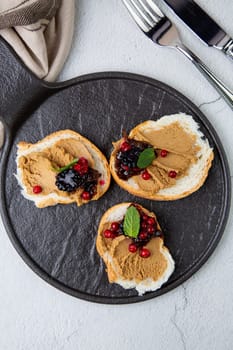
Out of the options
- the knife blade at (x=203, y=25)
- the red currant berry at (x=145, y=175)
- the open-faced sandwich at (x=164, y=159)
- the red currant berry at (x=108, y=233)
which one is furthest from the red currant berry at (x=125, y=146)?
the knife blade at (x=203, y=25)

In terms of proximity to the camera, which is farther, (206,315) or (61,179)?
(206,315)

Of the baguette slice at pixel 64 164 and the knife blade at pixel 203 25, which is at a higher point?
the knife blade at pixel 203 25

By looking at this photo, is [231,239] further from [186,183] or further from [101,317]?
[101,317]

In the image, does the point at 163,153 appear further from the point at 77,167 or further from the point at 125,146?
the point at 77,167

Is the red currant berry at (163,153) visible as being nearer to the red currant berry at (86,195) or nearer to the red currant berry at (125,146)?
the red currant berry at (125,146)

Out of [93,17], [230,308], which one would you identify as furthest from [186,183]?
[93,17]
